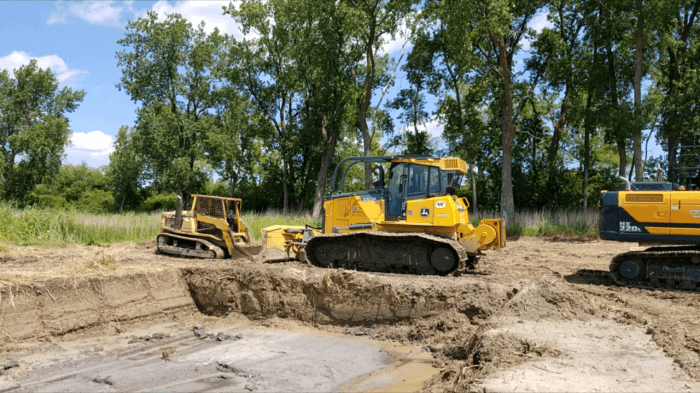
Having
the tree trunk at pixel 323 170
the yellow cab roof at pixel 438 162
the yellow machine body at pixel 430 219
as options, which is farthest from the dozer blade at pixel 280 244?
the tree trunk at pixel 323 170

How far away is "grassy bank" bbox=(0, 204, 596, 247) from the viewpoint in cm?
1505

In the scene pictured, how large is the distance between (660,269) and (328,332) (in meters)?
6.46

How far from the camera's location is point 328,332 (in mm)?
8664

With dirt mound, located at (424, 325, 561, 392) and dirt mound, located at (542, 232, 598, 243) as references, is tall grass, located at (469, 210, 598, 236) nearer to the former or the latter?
dirt mound, located at (542, 232, 598, 243)

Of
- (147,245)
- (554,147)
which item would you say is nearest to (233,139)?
(147,245)

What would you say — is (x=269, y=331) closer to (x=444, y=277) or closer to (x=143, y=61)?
(x=444, y=277)

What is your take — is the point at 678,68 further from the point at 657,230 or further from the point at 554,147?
the point at 657,230

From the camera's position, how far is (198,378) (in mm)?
6191

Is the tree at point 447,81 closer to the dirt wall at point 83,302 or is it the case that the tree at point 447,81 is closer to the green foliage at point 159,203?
A: the dirt wall at point 83,302

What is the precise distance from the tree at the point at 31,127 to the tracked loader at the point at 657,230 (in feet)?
129

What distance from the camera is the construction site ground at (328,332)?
562cm

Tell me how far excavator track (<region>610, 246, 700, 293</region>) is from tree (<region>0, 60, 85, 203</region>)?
130 feet

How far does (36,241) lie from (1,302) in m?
7.96

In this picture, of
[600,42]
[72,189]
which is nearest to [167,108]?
[72,189]
